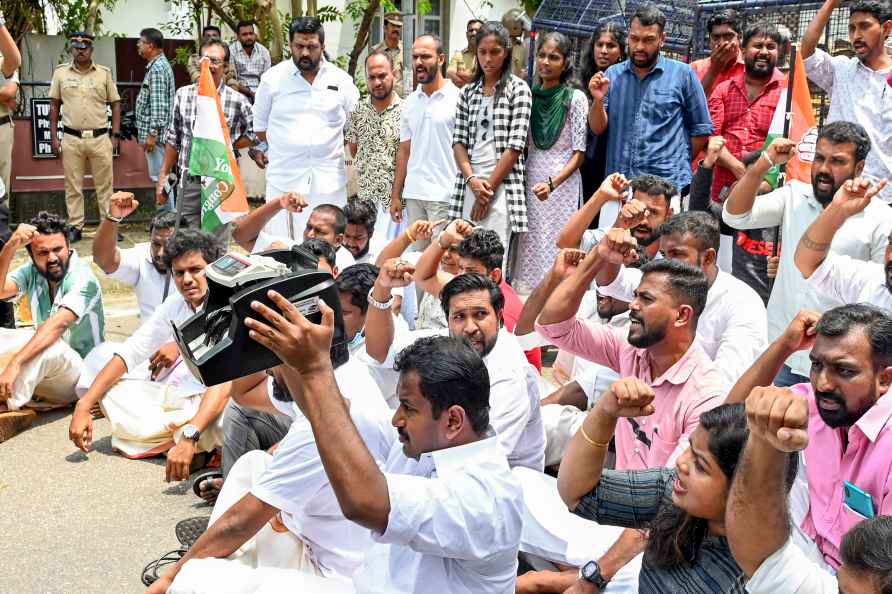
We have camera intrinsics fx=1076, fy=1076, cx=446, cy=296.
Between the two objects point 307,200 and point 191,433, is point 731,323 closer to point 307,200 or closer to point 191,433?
point 191,433

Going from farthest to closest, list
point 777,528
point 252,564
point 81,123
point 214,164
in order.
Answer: point 81,123
point 214,164
point 252,564
point 777,528

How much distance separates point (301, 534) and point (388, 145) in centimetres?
497

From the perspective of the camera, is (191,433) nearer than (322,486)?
No

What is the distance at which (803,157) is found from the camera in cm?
554

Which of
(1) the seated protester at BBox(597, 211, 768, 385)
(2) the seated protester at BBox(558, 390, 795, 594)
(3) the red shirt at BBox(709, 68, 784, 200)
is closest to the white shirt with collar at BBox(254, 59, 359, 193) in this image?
(3) the red shirt at BBox(709, 68, 784, 200)

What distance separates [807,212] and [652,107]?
5.02 feet

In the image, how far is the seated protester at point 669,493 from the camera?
2.62 m

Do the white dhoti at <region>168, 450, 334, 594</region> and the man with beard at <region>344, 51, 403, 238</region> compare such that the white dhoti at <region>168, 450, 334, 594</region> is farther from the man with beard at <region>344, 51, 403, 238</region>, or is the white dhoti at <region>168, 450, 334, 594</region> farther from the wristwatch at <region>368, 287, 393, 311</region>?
the man with beard at <region>344, 51, 403, 238</region>

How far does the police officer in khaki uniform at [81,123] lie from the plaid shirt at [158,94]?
45cm

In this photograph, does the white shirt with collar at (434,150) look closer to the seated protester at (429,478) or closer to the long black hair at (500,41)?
the long black hair at (500,41)

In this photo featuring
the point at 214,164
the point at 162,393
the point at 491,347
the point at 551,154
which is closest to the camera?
the point at 491,347

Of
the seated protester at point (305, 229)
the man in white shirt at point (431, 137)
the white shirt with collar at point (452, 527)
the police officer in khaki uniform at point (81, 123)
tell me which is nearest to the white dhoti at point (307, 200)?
the man in white shirt at point (431, 137)

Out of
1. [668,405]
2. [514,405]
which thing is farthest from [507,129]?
[668,405]

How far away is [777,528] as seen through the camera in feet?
7.38
